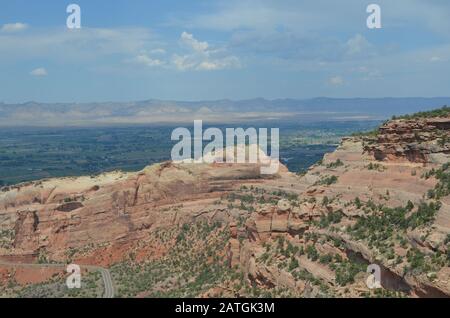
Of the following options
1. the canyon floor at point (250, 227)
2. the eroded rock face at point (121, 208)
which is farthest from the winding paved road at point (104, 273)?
the eroded rock face at point (121, 208)

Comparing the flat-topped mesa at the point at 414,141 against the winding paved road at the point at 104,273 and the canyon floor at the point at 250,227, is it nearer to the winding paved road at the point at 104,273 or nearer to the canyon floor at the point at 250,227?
the canyon floor at the point at 250,227

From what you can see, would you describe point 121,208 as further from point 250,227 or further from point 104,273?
point 250,227

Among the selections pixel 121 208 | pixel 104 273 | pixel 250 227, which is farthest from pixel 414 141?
pixel 121 208

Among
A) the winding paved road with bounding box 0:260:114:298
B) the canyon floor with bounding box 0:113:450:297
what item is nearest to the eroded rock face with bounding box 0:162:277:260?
the canyon floor with bounding box 0:113:450:297

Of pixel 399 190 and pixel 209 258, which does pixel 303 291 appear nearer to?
pixel 399 190
